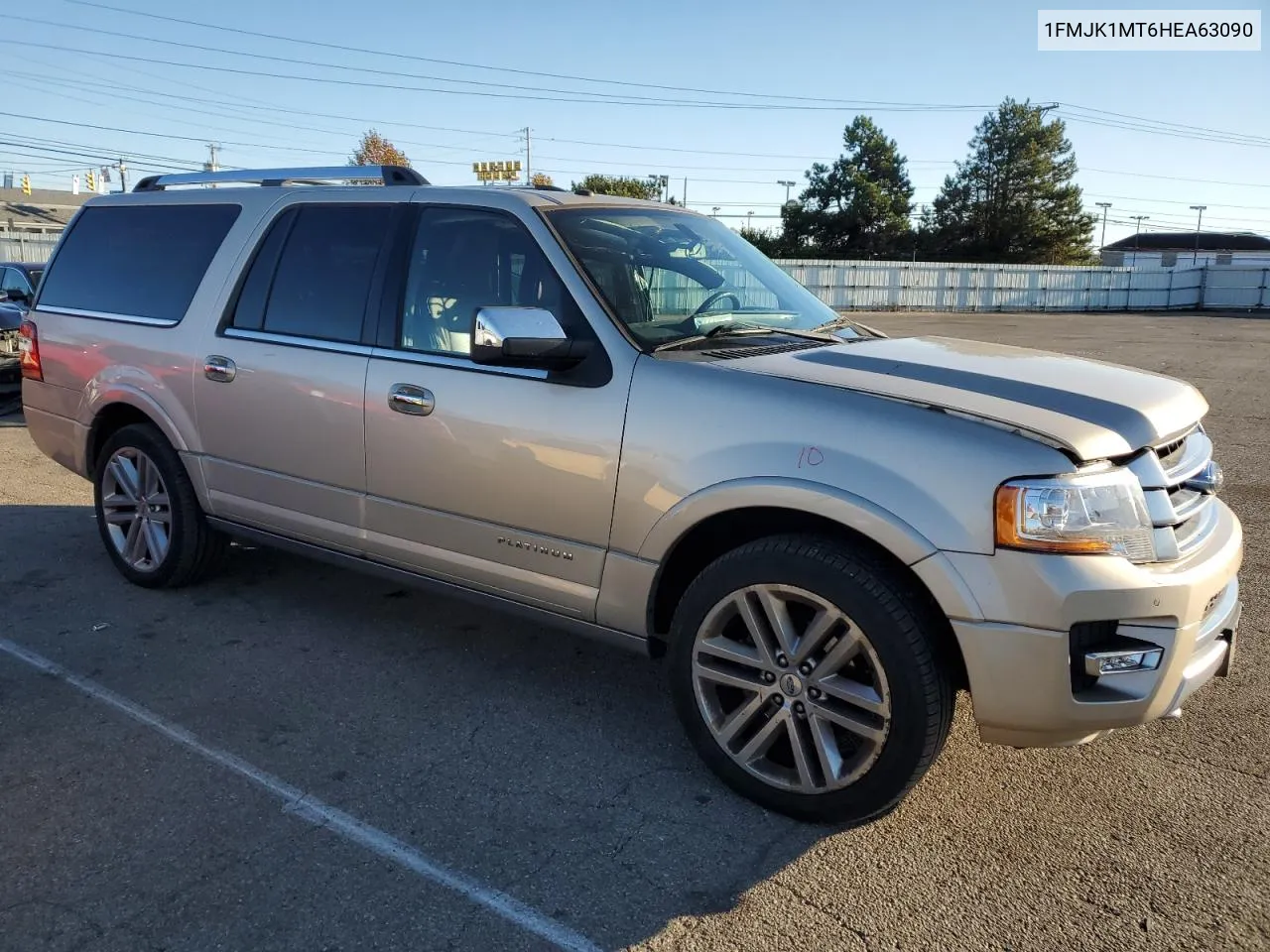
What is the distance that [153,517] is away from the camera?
4945 millimetres

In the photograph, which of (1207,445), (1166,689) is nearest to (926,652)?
(1166,689)

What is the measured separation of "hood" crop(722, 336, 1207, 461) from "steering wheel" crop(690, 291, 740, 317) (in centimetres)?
46

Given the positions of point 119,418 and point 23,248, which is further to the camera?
point 23,248

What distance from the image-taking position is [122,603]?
16.0 feet

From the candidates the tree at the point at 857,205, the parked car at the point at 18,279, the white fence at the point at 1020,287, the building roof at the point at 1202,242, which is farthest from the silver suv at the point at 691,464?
the building roof at the point at 1202,242

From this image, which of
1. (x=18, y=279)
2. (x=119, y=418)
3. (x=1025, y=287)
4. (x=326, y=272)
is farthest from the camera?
(x=1025, y=287)

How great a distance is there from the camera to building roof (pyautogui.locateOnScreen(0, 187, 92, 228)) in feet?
179

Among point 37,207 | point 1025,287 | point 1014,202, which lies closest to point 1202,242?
point 1014,202

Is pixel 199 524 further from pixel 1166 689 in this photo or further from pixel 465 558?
pixel 1166 689

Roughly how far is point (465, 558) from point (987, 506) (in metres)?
1.93

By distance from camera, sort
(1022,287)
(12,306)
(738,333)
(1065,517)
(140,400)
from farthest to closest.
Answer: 1. (1022,287)
2. (12,306)
3. (140,400)
4. (738,333)
5. (1065,517)

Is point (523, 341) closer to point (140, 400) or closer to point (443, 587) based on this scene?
point (443, 587)

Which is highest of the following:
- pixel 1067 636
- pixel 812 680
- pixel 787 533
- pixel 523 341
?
pixel 523 341

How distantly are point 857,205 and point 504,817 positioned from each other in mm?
70901
